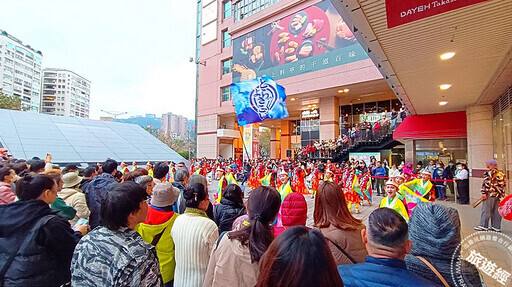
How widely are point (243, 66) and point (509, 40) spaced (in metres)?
23.1

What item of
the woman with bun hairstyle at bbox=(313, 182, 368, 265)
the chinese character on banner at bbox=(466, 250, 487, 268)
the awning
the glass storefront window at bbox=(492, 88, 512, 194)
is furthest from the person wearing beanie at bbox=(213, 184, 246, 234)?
the awning

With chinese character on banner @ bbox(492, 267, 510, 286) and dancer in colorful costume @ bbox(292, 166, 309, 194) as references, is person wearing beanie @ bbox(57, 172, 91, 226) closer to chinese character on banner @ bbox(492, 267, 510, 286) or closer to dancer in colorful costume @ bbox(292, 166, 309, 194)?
chinese character on banner @ bbox(492, 267, 510, 286)

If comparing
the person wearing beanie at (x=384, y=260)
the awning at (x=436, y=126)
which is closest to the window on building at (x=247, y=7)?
the awning at (x=436, y=126)

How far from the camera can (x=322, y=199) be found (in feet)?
7.39

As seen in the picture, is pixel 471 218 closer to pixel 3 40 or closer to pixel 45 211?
pixel 45 211

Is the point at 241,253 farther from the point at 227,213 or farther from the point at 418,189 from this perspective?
the point at 418,189

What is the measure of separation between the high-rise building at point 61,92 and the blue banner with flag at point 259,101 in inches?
4599

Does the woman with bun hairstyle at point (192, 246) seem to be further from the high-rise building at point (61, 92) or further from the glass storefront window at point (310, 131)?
the high-rise building at point (61, 92)

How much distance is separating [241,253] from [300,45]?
2154 centimetres

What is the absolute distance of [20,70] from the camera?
78.2 meters

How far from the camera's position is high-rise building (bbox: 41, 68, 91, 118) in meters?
95.7

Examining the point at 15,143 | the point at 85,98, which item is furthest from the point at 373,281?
the point at 85,98

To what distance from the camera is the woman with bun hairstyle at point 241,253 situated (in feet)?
4.93

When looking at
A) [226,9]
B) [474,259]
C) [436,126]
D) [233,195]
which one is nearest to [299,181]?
[436,126]
